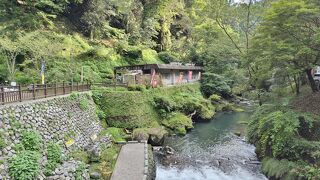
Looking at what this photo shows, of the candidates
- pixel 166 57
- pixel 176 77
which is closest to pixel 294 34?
pixel 176 77

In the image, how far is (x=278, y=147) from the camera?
13.8 m

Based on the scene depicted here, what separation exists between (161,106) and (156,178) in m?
11.7

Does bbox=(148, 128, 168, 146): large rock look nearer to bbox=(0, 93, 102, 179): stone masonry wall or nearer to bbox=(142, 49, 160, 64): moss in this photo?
bbox=(0, 93, 102, 179): stone masonry wall

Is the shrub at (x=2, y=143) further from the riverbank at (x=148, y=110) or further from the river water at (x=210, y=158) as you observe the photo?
the riverbank at (x=148, y=110)

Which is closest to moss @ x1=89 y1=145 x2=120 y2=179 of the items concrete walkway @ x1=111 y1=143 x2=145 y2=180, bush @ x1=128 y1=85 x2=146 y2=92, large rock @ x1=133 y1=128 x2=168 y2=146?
concrete walkway @ x1=111 y1=143 x2=145 y2=180

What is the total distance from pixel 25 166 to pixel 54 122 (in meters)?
4.49

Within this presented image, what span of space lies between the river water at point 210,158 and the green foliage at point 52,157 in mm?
5635

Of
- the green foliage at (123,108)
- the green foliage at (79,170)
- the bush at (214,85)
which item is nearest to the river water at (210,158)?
the green foliage at (123,108)

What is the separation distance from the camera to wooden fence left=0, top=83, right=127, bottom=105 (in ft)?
38.7

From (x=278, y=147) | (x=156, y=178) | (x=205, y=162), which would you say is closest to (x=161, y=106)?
(x=205, y=162)

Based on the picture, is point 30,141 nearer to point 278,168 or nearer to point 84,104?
point 84,104

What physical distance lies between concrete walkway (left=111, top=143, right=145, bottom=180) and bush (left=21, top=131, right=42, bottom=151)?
142 inches

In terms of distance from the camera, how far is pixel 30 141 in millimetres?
11047

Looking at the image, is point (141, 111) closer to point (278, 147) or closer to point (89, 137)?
point (89, 137)
